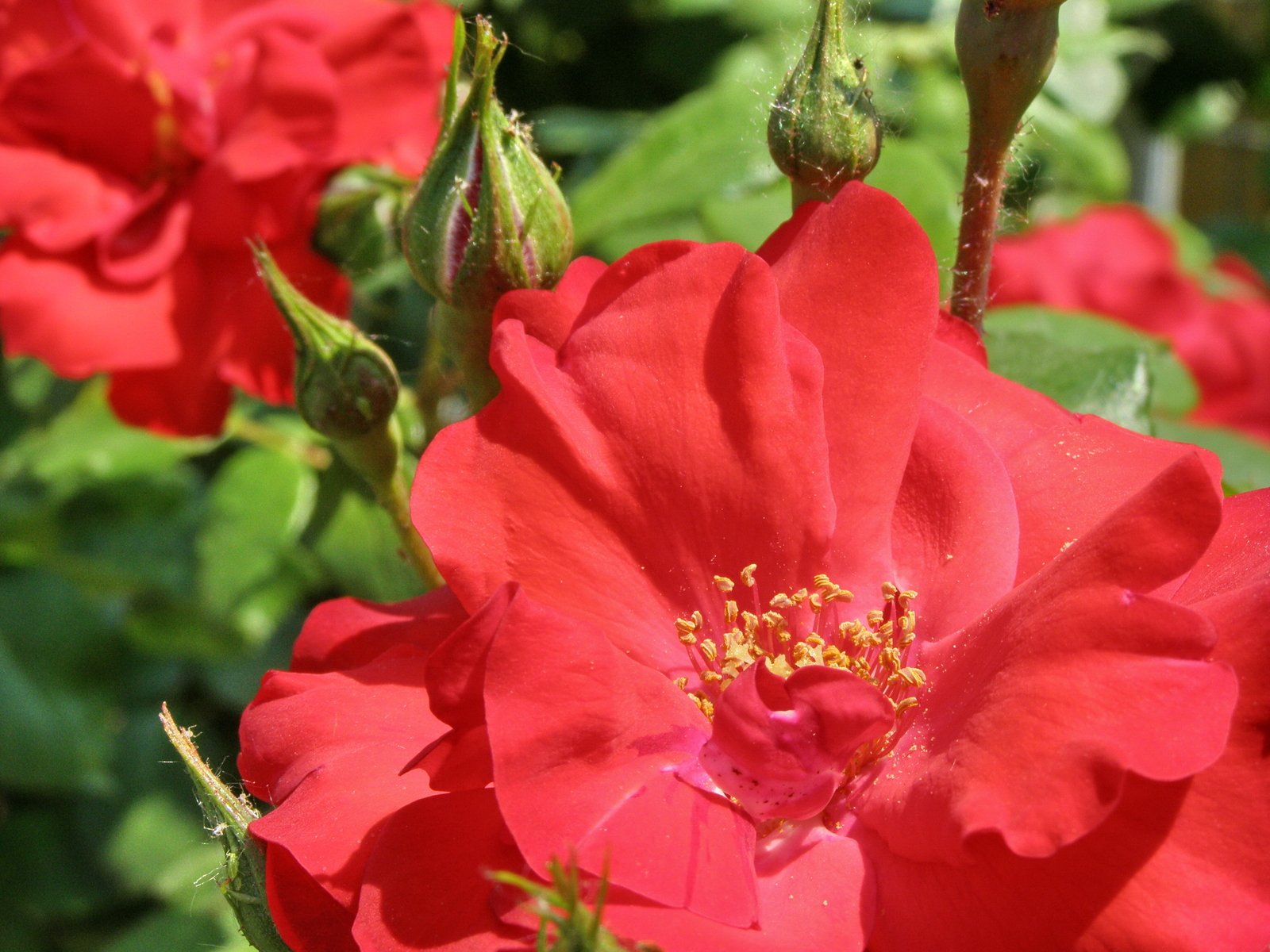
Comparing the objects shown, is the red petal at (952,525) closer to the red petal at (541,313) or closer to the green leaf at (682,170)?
the red petal at (541,313)

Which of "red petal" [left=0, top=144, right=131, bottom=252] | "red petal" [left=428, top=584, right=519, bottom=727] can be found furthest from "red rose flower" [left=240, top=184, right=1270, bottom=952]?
"red petal" [left=0, top=144, right=131, bottom=252]

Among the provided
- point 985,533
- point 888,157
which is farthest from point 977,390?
point 888,157

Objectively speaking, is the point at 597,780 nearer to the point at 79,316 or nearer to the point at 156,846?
the point at 79,316

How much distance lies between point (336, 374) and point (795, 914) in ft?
1.44

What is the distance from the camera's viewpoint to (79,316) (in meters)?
1.26

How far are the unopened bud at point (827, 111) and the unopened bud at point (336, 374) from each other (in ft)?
0.93

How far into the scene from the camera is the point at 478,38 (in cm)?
70

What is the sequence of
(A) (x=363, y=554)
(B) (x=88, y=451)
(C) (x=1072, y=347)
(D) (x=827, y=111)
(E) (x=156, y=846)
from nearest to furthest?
(D) (x=827, y=111)
(C) (x=1072, y=347)
(A) (x=363, y=554)
(B) (x=88, y=451)
(E) (x=156, y=846)

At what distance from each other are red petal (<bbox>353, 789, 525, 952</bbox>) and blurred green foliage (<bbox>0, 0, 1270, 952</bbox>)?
20.7 inches

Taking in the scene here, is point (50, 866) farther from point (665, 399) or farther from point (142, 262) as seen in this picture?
point (665, 399)

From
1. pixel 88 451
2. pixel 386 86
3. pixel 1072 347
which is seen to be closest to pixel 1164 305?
pixel 1072 347

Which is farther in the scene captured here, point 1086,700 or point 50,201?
point 50,201

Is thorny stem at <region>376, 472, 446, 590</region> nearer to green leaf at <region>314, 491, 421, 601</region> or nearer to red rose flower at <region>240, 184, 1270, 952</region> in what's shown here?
red rose flower at <region>240, 184, 1270, 952</region>

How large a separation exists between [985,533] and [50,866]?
160cm
